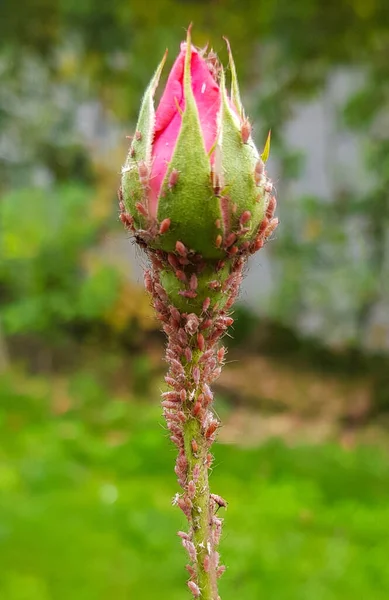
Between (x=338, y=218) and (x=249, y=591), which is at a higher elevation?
(x=338, y=218)

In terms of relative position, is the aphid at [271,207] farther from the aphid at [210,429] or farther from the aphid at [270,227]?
the aphid at [210,429]

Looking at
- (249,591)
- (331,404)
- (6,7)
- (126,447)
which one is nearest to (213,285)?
(249,591)

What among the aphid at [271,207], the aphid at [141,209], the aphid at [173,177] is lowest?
the aphid at [141,209]

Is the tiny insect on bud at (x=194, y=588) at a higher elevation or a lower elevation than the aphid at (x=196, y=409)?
lower

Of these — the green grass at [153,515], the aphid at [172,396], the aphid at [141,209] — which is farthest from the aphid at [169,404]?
the green grass at [153,515]

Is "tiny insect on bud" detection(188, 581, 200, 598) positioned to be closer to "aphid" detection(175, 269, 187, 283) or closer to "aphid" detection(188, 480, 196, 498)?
"aphid" detection(188, 480, 196, 498)

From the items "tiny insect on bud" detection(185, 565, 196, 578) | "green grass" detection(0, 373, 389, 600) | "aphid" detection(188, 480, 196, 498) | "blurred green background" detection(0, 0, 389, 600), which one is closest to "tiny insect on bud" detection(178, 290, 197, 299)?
"aphid" detection(188, 480, 196, 498)

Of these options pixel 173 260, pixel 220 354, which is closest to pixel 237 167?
pixel 173 260

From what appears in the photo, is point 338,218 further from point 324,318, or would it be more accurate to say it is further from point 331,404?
point 331,404
